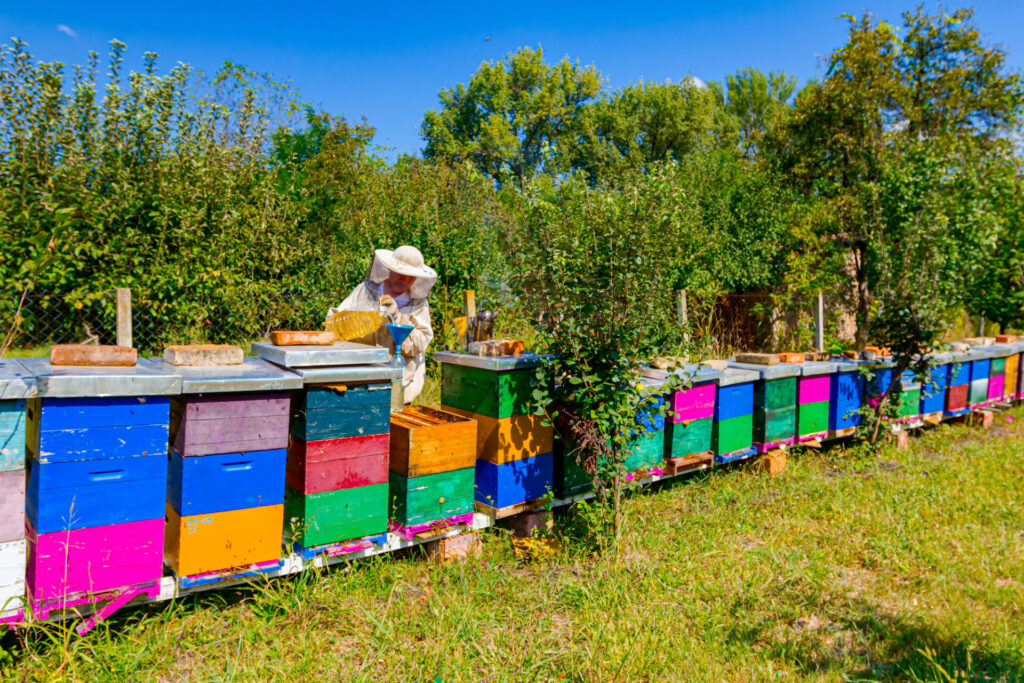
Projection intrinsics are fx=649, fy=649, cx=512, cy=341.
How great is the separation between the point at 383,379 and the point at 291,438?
1.68 feet

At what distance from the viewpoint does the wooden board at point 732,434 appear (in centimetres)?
488

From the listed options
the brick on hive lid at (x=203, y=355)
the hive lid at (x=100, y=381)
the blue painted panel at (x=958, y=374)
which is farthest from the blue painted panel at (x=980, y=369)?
the hive lid at (x=100, y=381)

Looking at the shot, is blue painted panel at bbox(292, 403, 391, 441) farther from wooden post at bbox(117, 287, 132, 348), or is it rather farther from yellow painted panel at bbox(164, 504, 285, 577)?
wooden post at bbox(117, 287, 132, 348)

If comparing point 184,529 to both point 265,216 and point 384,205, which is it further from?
point 384,205

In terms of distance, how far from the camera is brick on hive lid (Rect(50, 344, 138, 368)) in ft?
8.57

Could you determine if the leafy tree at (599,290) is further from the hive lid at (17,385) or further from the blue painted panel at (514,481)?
the hive lid at (17,385)

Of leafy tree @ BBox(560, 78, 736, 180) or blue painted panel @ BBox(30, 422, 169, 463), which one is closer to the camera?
blue painted panel @ BBox(30, 422, 169, 463)

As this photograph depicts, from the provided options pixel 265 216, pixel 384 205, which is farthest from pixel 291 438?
pixel 384 205

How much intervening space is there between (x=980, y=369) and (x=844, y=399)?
294 cm

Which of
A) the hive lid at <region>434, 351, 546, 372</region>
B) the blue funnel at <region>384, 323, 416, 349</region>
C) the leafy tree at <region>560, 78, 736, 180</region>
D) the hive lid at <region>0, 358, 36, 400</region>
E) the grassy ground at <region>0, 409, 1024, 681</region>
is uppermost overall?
the leafy tree at <region>560, 78, 736, 180</region>

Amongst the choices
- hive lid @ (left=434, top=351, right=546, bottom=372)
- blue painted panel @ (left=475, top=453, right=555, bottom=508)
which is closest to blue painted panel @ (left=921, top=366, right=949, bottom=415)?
blue painted panel @ (left=475, top=453, right=555, bottom=508)

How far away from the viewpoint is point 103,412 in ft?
8.12

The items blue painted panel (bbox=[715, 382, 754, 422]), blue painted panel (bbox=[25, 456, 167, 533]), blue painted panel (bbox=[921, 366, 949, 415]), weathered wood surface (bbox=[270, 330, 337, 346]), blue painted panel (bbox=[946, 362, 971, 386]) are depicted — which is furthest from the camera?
blue painted panel (bbox=[946, 362, 971, 386])

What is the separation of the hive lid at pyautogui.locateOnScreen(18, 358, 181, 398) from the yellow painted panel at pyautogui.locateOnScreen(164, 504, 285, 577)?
56 centimetres
